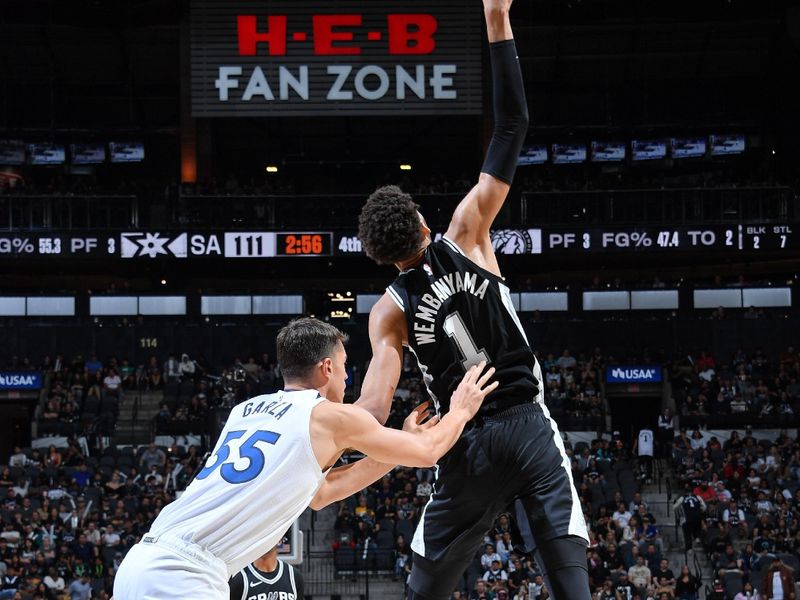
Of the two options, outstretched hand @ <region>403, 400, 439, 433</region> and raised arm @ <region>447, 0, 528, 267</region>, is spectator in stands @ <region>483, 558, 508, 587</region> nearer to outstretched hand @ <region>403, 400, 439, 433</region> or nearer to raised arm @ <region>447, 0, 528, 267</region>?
outstretched hand @ <region>403, 400, 439, 433</region>

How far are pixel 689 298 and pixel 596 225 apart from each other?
7.71 meters

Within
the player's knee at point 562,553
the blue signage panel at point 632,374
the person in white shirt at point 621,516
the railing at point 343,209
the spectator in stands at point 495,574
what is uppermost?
the railing at point 343,209

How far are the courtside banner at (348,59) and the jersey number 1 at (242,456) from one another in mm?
A: 31327

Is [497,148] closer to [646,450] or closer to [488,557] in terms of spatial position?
[488,557]

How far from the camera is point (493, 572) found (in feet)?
71.7

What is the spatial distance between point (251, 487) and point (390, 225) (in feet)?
4.52

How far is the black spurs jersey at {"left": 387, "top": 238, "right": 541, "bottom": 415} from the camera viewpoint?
5520mm

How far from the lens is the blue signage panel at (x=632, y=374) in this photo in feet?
115

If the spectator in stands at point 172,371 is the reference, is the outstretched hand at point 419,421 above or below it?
above

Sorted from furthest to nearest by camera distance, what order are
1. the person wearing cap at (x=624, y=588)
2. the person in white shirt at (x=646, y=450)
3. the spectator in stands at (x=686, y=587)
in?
the person in white shirt at (x=646, y=450) < the spectator in stands at (x=686, y=587) < the person wearing cap at (x=624, y=588)

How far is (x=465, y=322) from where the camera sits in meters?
5.52

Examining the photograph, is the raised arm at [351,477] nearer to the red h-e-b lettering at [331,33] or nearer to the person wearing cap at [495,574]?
the person wearing cap at [495,574]

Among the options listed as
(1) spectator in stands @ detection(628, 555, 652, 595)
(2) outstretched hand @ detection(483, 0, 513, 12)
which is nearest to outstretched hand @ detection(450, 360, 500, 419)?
(2) outstretched hand @ detection(483, 0, 513, 12)

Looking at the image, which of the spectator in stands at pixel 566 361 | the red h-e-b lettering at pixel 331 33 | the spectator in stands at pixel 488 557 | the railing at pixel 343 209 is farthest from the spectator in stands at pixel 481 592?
the red h-e-b lettering at pixel 331 33
